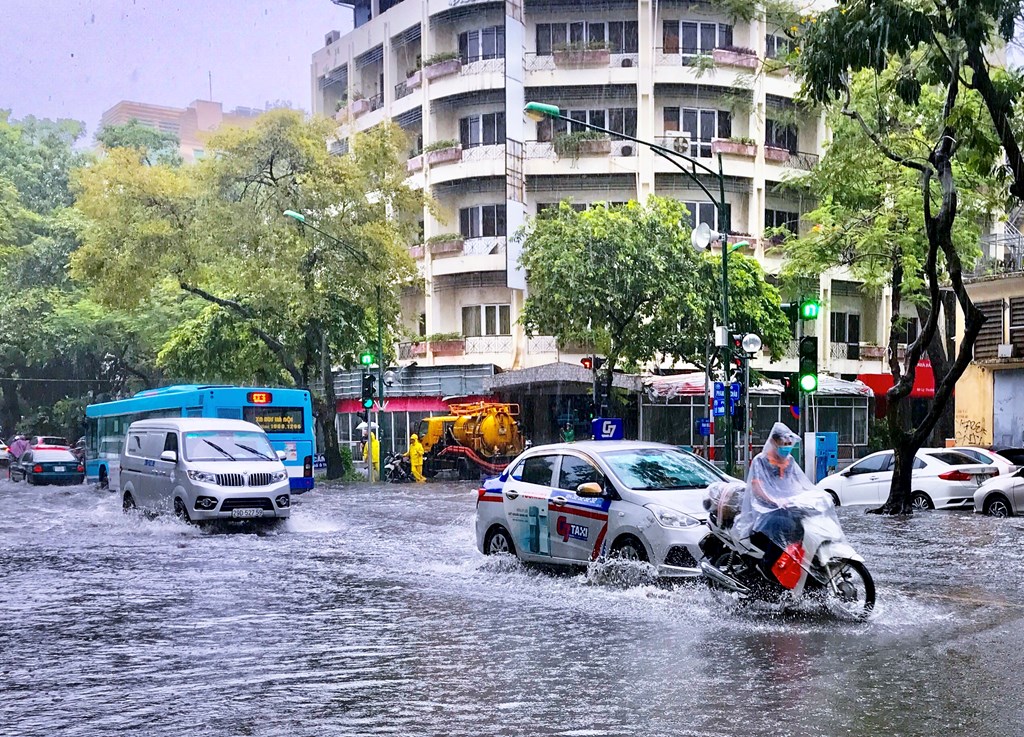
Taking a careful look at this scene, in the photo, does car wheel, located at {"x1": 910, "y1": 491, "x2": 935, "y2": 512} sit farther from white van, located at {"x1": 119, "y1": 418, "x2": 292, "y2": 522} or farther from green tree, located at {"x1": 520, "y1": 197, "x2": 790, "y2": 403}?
white van, located at {"x1": 119, "y1": 418, "x2": 292, "y2": 522}

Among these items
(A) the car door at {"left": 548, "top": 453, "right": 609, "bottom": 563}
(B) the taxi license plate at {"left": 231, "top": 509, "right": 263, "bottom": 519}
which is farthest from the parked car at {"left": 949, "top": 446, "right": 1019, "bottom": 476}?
(A) the car door at {"left": 548, "top": 453, "right": 609, "bottom": 563}

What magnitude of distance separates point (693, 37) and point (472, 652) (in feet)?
137

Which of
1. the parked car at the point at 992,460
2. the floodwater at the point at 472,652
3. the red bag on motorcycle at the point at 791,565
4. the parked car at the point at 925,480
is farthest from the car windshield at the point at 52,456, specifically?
the red bag on motorcycle at the point at 791,565

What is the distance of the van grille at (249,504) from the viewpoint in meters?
20.3

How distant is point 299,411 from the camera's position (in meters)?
31.3

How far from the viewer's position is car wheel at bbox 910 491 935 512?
1016 inches

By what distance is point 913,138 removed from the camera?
83.5ft

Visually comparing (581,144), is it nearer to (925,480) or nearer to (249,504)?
(925,480)

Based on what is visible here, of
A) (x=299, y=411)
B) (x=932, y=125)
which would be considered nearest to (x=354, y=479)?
(x=299, y=411)

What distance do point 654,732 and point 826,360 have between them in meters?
44.1

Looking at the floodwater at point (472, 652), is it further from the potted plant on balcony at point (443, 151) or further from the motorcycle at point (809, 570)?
the potted plant on balcony at point (443, 151)

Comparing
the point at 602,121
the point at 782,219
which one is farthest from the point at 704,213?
the point at 602,121

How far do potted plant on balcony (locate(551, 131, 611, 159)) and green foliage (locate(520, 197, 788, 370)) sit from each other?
8.17m

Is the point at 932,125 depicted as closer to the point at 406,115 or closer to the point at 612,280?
the point at 612,280
